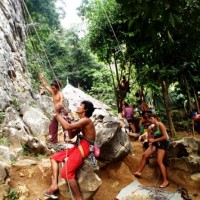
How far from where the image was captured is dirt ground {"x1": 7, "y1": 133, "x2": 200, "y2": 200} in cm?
522

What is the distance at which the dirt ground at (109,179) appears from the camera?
17.1 feet

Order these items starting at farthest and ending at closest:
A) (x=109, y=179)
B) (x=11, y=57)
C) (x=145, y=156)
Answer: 1. (x=11, y=57)
2. (x=145, y=156)
3. (x=109, y=179)

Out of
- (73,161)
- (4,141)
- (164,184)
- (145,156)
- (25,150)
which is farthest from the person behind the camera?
(4,141)

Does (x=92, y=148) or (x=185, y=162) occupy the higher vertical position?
(x=92, y=148)

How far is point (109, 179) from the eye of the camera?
6.48 metres

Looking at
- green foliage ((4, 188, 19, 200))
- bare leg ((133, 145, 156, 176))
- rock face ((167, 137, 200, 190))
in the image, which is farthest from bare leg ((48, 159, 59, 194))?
rock face ((167, 137, 200, 190))

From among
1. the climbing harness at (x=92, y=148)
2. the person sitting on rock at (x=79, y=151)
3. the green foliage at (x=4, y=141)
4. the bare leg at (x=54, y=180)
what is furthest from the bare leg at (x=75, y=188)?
the green foliage at (x=4, y=141)

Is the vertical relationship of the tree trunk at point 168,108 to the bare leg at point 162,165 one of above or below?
above

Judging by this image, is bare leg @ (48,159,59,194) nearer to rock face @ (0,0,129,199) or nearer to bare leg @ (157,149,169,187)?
rock face @ (0,0,129,199)

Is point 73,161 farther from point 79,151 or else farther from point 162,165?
point 162,165

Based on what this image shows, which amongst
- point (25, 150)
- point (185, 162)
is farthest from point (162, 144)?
point (25, 150)

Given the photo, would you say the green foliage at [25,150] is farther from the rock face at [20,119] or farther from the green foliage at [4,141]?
the green foliage at [4,141]

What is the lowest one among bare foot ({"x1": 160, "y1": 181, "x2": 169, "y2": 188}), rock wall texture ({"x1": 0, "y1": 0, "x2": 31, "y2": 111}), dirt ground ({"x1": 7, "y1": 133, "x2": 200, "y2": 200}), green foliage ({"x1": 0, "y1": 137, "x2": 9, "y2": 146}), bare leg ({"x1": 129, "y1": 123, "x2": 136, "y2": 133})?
bare foot ({"x1": 160, "y1": 181, "x2": 169, "y2": 188})

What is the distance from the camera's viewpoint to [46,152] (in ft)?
22.4
